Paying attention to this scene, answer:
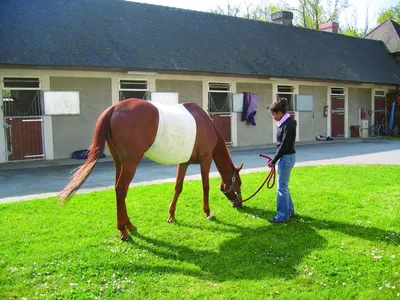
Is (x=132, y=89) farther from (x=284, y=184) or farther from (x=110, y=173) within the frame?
(x=284, y=184)

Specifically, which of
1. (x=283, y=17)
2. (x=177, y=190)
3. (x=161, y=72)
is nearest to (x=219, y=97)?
(x=161, y=72)

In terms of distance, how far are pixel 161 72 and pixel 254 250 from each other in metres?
11.0

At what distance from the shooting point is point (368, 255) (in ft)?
14.4

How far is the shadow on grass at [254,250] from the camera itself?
403cm

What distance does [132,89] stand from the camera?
570 inches

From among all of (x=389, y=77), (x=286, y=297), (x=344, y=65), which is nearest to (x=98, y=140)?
(x=286, y=297)

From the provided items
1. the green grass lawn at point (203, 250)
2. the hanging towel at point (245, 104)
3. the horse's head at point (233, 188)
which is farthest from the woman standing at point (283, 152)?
the hanging towel at point (245, 104)

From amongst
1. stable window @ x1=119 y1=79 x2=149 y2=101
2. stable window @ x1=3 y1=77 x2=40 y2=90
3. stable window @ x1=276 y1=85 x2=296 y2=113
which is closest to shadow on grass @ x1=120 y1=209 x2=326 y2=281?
stable window @ x1=3 y1=77 x2=40 y2=90

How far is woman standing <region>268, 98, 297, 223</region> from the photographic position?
18.4 feet

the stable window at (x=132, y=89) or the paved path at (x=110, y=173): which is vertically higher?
the stable window at (x=132, y=89)

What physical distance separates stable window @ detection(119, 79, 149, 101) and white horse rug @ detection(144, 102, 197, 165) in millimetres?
9083

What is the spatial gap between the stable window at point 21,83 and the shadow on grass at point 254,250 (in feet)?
30.7

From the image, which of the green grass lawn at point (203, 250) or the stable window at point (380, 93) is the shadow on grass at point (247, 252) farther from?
the stable window at point (380, 93)

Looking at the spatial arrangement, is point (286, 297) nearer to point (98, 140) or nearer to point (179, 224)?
point (179, 224)
